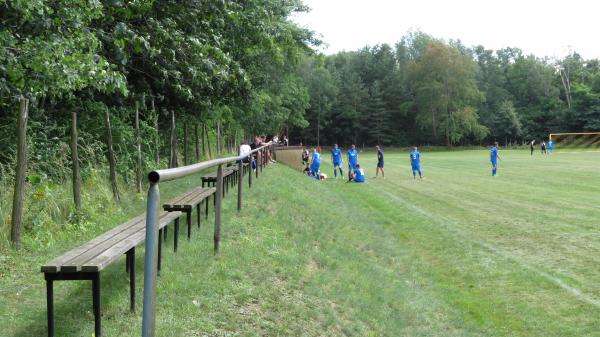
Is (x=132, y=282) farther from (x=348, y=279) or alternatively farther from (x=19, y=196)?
(x=348, y=279)

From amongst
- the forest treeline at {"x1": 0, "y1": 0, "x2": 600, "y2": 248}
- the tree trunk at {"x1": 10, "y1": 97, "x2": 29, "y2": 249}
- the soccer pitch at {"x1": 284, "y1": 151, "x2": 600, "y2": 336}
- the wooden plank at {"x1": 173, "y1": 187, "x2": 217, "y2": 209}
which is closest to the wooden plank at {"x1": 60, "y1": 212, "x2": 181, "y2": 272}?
the wooden plank at {"x1": 173, "y1": 187, "x2": 217, "y2": 209}

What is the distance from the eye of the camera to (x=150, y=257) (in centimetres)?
281

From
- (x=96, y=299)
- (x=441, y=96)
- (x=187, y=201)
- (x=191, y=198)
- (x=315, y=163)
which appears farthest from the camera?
(x=441, y=96)

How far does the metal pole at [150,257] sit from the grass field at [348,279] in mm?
1478

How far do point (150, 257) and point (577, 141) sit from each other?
8076 cm

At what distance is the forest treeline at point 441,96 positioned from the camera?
271ft

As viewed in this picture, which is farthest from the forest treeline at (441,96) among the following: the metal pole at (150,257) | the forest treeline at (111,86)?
the metal pole at (150,257)

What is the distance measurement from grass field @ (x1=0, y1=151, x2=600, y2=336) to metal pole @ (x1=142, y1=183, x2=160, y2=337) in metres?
1.48

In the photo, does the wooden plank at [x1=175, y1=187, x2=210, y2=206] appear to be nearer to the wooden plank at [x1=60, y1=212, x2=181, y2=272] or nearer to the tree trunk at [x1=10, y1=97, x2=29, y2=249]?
the wooden plank at [x1=60, y1=212, x2=181, y2=272]

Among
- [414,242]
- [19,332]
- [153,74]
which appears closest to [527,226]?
[414,242]

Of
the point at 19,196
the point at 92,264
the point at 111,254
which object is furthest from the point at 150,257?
the point at 19,196

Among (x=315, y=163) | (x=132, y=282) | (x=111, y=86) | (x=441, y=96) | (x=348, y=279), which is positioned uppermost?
(x=441, y=96)

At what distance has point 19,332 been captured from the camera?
412 centimetres

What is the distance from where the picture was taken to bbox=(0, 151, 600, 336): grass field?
4.84 metres
